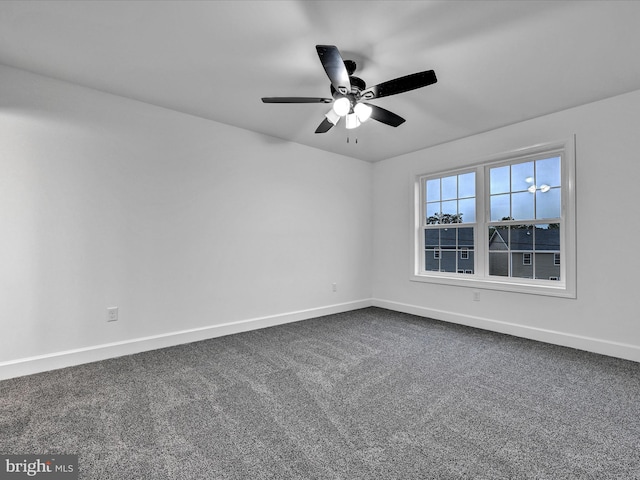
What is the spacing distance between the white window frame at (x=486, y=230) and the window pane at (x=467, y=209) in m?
0.07

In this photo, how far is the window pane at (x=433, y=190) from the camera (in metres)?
4.56

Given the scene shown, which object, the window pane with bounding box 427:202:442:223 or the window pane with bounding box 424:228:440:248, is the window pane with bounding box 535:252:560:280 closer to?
the window pane with bounding box 424:228:440:248

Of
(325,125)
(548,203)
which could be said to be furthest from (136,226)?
(548,203)

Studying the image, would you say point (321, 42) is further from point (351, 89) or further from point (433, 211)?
point (433, 211)

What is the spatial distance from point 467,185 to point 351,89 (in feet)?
8.62

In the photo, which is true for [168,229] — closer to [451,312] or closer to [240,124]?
[240,124]

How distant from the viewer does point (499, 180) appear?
389 cm

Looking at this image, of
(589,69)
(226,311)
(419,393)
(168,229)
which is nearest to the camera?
(419,393)

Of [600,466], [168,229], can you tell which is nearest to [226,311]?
[168,229]

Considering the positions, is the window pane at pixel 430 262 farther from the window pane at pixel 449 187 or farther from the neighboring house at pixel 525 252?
the window pane at pixel 449 187

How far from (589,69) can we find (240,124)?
3.36m

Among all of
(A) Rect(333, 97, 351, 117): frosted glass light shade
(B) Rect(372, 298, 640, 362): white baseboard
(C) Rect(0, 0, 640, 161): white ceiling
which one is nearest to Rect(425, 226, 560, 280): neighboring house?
(B) Rect(372, 298, 640, 362): white baseboard

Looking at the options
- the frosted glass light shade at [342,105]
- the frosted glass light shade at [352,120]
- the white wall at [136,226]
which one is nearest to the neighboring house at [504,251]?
the white wall at [136,226]

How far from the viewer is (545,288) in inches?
132
